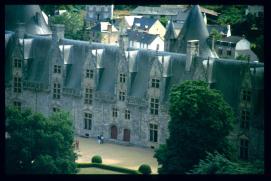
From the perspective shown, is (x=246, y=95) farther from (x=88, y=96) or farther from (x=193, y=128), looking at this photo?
(x=88, y=96)

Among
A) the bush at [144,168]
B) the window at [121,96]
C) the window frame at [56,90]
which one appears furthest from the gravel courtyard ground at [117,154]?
the window frame at [56,90]

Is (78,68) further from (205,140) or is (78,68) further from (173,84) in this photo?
(205,140)

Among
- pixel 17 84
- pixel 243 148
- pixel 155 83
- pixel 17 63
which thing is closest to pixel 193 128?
pixel 243 148

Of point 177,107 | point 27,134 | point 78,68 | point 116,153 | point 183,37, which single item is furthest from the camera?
point 183,37

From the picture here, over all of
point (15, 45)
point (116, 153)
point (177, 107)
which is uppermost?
point (15, 45)

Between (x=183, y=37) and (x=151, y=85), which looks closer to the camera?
(x=151, y=85)

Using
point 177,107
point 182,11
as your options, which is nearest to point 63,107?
point 177,107
